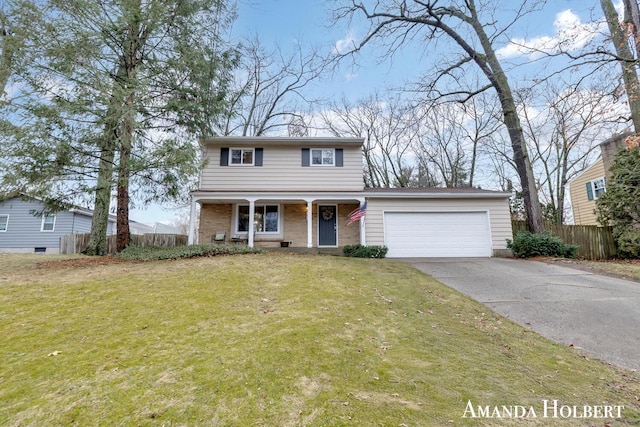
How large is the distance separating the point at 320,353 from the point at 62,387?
2264 mm

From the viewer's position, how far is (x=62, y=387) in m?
2.41

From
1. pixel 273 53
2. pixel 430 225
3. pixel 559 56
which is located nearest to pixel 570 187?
pixel 430 225

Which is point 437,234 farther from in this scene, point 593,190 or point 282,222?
point 593,190

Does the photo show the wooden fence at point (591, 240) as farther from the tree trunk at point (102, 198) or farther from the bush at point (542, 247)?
the tree trunk at point (102, 198)

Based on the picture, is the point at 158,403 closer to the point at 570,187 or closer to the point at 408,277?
the point at 408,277

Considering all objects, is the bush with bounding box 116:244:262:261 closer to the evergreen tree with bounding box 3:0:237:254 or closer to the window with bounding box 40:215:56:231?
the evergreen tree with bounding box 3:0:237:254

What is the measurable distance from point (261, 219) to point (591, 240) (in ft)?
45.3

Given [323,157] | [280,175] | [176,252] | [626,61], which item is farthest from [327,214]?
[626,61]

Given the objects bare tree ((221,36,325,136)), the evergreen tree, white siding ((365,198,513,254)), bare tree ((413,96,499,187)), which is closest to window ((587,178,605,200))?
bare tree ((413,96,499,187))

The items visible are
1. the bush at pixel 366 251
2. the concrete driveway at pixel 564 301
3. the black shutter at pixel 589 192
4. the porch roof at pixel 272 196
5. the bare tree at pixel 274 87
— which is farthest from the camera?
the bare tree at pixel 274 87

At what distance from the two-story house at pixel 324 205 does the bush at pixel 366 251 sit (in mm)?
565

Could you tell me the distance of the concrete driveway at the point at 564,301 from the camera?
13.6 ft

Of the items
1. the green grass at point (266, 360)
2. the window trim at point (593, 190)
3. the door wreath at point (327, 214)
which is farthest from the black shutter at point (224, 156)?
the window trim at point (593, 190)

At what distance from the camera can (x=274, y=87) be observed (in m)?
20.8
